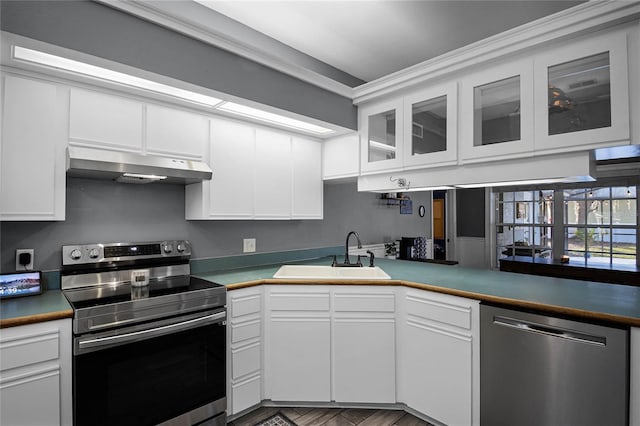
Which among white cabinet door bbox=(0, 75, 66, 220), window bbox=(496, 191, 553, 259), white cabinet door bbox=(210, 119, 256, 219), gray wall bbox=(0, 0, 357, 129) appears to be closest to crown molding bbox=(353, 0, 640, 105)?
gray wall bbox=(0, 0, 357, 129)

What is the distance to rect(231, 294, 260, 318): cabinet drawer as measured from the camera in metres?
2.10

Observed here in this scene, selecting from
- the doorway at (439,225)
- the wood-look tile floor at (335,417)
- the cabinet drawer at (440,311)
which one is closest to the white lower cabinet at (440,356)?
the cabinet drawer at (440,311)

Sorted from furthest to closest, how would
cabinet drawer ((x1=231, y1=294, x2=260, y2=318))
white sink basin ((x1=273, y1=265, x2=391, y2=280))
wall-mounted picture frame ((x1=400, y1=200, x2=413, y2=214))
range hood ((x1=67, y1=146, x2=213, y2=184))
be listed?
wall-mounted picture frame ((x1=400, y1=200, x2=413, y2=214))
white sink basin ((x1=273, y1=265, x2=391, y2=280))
cabinet drawer ((x1=231, y1=294, x2=260, y2=318))
range hood ((x1=67, y1=146, x2=213, y2=184))

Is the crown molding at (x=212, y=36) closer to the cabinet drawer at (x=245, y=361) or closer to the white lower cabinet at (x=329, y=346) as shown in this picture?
the white lower cabinet at (x=329, y=346)

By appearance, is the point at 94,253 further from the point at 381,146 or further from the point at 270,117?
the point at 381,146

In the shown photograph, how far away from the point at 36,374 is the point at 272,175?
183cm

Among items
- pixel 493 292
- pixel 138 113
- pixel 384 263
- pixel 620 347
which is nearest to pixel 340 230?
pixel 384 263

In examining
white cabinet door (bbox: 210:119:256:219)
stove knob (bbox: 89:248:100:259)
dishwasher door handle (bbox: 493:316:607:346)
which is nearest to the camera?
dishwasher door handle (bbox: 493:316:607:346)

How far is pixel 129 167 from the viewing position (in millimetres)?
1841

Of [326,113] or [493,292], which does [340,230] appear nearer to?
[326,113]

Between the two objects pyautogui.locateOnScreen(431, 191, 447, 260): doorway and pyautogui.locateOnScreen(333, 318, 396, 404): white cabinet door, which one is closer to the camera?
pyautogui.locateOnScreen(333, 318, 396, 404): white cabinet door

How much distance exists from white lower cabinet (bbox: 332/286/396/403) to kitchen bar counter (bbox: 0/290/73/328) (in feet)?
4.97

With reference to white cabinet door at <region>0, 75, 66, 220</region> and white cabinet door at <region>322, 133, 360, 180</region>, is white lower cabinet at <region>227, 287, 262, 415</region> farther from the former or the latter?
white cabinet door at <region>322, 133, 360, 180</region>

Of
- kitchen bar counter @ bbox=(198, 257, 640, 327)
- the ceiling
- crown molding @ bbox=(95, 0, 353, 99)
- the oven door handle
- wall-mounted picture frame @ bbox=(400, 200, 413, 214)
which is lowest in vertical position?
the oven door handle
